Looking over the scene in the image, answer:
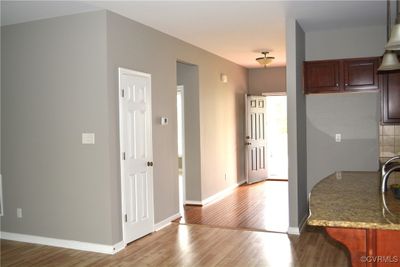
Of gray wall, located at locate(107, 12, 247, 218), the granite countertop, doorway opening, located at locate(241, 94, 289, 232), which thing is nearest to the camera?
the granite countertop

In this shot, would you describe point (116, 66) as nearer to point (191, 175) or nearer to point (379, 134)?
point (191, 175)

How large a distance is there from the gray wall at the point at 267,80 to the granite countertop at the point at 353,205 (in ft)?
20.3

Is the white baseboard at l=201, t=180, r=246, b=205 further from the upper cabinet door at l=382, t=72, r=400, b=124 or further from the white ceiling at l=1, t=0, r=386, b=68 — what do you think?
the upper cabinet door at l=382, t=72, r=400, b=124

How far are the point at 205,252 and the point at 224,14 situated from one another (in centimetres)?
267

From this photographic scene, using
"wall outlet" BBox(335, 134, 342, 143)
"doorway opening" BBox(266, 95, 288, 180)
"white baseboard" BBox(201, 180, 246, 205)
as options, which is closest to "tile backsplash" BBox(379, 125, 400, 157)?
"wall outlet" BBox(335, 134, 342, 143)

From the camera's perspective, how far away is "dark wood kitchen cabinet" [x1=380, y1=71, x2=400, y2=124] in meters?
4.99

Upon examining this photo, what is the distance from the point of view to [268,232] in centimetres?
486

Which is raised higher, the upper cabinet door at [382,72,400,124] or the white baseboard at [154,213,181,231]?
the upper cabinet door at [382,72,400,124]

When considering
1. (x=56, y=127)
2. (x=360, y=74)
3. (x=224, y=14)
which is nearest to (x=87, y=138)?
(x=56, y=127)

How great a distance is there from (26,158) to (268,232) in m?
3.12

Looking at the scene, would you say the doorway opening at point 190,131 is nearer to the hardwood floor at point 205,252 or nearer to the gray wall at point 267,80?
the hardwood floor at point 205,252

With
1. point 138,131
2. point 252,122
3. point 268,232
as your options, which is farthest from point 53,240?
point 252,122

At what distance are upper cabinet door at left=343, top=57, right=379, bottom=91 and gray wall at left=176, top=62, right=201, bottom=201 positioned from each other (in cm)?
238

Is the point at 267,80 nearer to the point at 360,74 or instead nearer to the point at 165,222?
the point at 360,74
